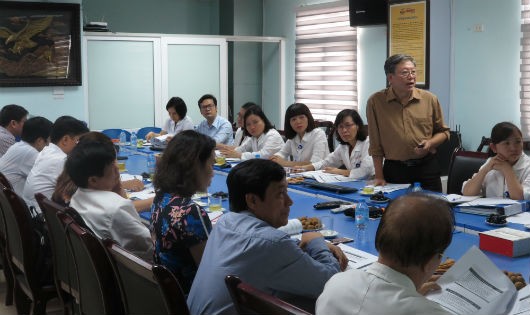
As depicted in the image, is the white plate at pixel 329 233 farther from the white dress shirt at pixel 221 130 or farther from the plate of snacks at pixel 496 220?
the white dress shirt at pixel 221 130

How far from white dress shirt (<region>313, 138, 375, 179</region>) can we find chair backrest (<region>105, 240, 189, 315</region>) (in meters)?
2.87

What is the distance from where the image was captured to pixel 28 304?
3557mm

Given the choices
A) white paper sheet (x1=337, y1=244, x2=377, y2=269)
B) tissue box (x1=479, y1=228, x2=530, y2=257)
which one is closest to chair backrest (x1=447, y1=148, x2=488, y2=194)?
tissue box (x1=479, y1=228, x2=530, y2=257)

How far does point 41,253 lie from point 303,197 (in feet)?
5.19

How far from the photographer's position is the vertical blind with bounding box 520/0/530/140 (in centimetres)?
575

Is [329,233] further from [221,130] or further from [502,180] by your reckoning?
[221,130]

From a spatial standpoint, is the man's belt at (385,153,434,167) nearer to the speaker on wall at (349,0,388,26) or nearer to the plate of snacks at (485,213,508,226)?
the plate of snacks at (485,213,508,226)

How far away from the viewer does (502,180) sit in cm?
363

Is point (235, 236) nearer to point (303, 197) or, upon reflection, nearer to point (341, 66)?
point (303, 197)

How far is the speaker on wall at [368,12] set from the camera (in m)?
7.15

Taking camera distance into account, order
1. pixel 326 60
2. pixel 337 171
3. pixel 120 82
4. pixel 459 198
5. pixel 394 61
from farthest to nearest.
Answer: pixel 326 60, pixel 120 82, pixel 337 171, pixel 394 61, pixel 459 198

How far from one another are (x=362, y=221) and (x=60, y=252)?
1.39 m

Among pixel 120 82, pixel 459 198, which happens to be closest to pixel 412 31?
pixel 459 198

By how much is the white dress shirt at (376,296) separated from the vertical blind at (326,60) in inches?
256
